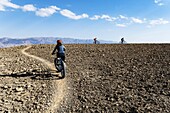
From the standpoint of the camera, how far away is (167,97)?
15242 millimetres

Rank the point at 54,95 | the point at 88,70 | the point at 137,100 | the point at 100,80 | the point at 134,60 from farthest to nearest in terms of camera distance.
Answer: the point at 134,60 < the point at 88,70 < the point at 100,80 < the point at 54,95 < the point at 137,100

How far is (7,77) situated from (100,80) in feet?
22.2

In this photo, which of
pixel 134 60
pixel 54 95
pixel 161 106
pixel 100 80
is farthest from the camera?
pixel 134 60

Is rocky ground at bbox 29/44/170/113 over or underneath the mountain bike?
underneath

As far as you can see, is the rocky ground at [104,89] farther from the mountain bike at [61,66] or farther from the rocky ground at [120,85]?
the mountain bike at [61,66]

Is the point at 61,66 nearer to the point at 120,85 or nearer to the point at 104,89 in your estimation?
the point at 104,89

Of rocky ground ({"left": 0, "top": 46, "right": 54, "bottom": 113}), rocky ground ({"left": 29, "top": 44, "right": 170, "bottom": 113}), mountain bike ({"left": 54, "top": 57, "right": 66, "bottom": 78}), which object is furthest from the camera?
mountain bike ({"left": 54, "top": 57, "right": 66, "bottom": 78})

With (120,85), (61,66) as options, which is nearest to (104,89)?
(120,85)

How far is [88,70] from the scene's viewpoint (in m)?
23.0

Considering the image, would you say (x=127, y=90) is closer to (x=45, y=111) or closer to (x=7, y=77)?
(x=45, y=111)

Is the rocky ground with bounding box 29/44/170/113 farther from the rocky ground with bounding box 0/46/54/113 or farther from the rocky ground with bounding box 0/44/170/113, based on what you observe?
the rocky ground with bounding box 0/46/54/113

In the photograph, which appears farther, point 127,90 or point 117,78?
point 117,78

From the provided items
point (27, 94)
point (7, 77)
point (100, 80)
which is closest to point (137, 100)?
point (100, 80)

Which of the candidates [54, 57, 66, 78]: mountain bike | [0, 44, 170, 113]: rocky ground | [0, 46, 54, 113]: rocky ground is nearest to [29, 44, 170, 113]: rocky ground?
[0, 44, 170, 113]: rocky ground
